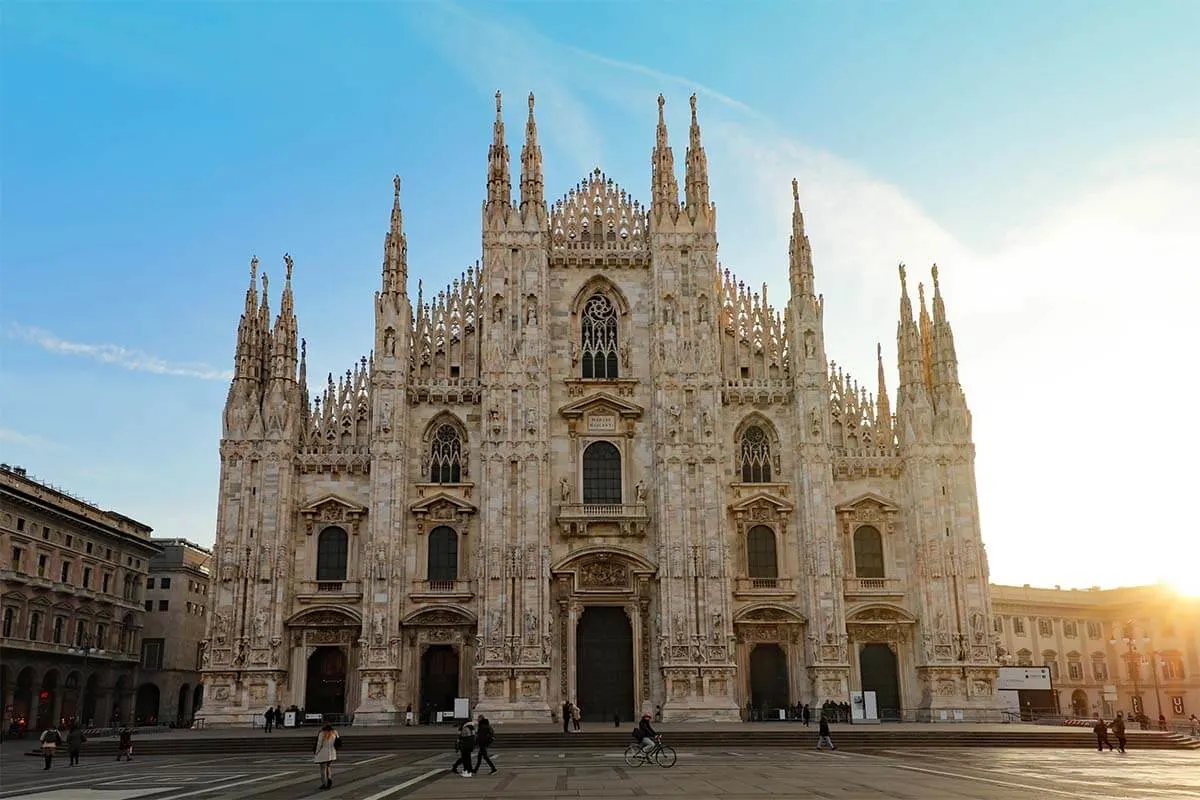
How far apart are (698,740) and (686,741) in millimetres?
426

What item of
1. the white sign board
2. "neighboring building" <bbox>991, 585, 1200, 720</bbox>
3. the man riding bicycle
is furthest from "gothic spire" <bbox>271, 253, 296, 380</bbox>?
"neighboring building" <bbox>991, 585, 1200, 720</bbox>

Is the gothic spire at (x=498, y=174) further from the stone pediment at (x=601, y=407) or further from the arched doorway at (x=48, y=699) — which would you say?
the arched doorway at (x=48, y=699)

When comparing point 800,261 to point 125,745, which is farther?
point 800,261

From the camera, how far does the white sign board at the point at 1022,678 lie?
45500mm

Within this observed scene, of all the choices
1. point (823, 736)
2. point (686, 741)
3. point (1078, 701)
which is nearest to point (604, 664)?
point (686, 741)

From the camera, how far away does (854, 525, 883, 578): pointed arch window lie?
47031 mm

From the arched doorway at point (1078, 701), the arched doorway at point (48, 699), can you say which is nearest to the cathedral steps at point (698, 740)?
the arched doorway at point (48, 699)

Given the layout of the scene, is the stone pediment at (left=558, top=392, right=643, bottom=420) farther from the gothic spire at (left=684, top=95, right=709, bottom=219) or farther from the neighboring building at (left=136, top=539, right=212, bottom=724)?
the neighboring building at (left=136, top=539, right=212, bottom=724)

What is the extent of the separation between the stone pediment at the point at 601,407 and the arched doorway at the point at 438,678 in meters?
11.4

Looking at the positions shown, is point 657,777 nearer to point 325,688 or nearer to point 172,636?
point 325,688

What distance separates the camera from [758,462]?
48.3 meters

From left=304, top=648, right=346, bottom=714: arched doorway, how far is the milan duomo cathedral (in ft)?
0.32

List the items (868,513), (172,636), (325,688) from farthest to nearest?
(172,636) → (868,513) → (325,688)

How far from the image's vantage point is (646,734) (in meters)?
27.1
